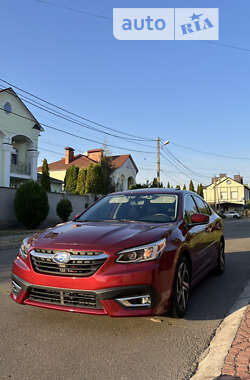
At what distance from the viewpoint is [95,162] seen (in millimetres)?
46000

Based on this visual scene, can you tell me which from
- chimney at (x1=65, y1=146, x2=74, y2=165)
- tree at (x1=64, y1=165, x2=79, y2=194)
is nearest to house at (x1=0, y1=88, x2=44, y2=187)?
tree at (x1=64, y1=165, x2=79, y2=194)

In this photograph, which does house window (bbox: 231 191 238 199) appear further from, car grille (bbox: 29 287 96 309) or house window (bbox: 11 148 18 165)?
car grille (bbox: 29 287 96 309)

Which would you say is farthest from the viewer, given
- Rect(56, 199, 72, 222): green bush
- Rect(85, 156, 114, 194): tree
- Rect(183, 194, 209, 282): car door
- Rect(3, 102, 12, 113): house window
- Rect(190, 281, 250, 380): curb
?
Rect(85, 156, 114, 194): tree

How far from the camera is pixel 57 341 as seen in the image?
3051 mm

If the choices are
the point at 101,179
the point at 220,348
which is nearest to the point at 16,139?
the point at 101,179

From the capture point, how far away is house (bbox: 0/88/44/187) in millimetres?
24922

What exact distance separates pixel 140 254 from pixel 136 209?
4.84 feet

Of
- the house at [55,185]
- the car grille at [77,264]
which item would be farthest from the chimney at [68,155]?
the car grille at [77,264]

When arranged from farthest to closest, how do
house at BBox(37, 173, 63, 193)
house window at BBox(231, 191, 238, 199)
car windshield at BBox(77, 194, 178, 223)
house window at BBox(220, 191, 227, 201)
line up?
house window at BBox(220, 191, 227, 201), house window at BBox(231, 191, 238, 199), house at BBox(37, 173, 63, 193), car windshield at BBox(77, 194, 178, 223)

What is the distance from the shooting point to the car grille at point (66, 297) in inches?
120

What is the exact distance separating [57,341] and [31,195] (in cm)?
1521

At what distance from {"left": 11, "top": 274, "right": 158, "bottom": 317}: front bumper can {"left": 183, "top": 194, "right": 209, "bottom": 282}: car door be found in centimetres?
112

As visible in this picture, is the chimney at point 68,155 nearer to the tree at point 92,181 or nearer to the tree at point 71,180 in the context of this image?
the tree at point 71,180

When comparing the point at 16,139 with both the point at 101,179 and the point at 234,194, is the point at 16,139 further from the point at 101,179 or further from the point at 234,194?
the point at 234,194
